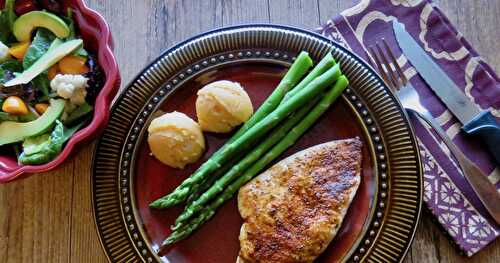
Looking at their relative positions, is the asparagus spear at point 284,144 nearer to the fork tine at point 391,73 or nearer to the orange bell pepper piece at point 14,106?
the fork tine at point 391,73

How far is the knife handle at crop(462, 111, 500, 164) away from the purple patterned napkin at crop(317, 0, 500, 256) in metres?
0.04

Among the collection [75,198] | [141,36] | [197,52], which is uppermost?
[141,36]

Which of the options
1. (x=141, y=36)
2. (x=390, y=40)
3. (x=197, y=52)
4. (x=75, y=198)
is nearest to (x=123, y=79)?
(x=141, y=36)

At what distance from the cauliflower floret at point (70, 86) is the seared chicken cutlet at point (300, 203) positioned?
0.66m

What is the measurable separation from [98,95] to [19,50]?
36 centimetres

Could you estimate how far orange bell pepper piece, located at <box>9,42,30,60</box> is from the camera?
198 centimetres

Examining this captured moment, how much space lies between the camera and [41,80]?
194 cm

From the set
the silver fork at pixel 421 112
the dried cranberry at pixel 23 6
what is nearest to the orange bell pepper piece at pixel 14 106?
the dried cranberry at pixel 23 6

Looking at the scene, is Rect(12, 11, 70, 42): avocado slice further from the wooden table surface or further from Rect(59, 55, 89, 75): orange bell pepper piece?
the wooden table surface

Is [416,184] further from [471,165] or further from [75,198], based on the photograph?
[75,198]

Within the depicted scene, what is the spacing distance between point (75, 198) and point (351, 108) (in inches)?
44.4

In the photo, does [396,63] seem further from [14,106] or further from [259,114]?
[14,106]

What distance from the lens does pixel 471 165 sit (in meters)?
2.03

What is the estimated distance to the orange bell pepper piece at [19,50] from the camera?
1982 mm
